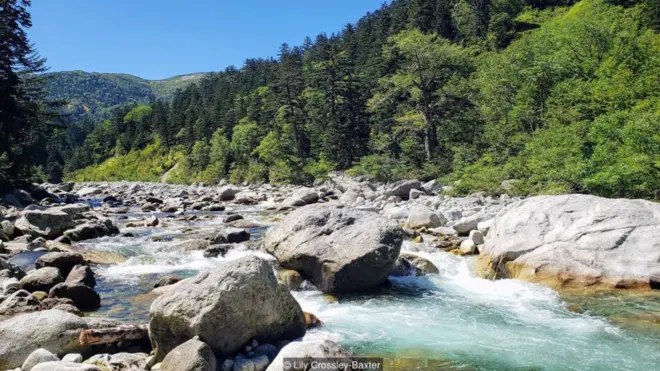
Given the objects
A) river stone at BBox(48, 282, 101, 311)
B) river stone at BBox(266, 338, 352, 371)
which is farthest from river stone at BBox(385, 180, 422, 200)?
river stone at BBox(266, 338, 352, 371)

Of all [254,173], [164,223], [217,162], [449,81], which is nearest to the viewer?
[164,223]

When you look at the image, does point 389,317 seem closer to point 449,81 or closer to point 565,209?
point 565,209

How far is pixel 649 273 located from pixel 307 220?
7.73 m

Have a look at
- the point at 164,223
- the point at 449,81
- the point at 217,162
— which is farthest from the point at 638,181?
the point at 217,162

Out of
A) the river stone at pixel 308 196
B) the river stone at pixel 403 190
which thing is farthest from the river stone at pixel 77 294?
the river stone at pixel 403 190

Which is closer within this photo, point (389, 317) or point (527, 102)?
point (389, 317)

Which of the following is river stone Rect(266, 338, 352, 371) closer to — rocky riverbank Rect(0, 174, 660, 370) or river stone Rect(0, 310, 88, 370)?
rocky riverbank Rect(0, 174, 660, 370)

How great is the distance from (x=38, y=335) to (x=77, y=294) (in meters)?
2.92

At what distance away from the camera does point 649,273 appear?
869 cm

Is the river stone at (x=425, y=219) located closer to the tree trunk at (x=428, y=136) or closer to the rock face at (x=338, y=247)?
the rock face at (x=338, y=247)

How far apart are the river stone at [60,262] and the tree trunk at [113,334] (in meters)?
5.32

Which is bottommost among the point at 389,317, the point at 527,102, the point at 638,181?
the point at 389,317

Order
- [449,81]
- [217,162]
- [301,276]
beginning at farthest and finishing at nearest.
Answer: [217,162] → [449,81] → [301,276]

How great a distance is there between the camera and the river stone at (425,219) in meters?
15.9
